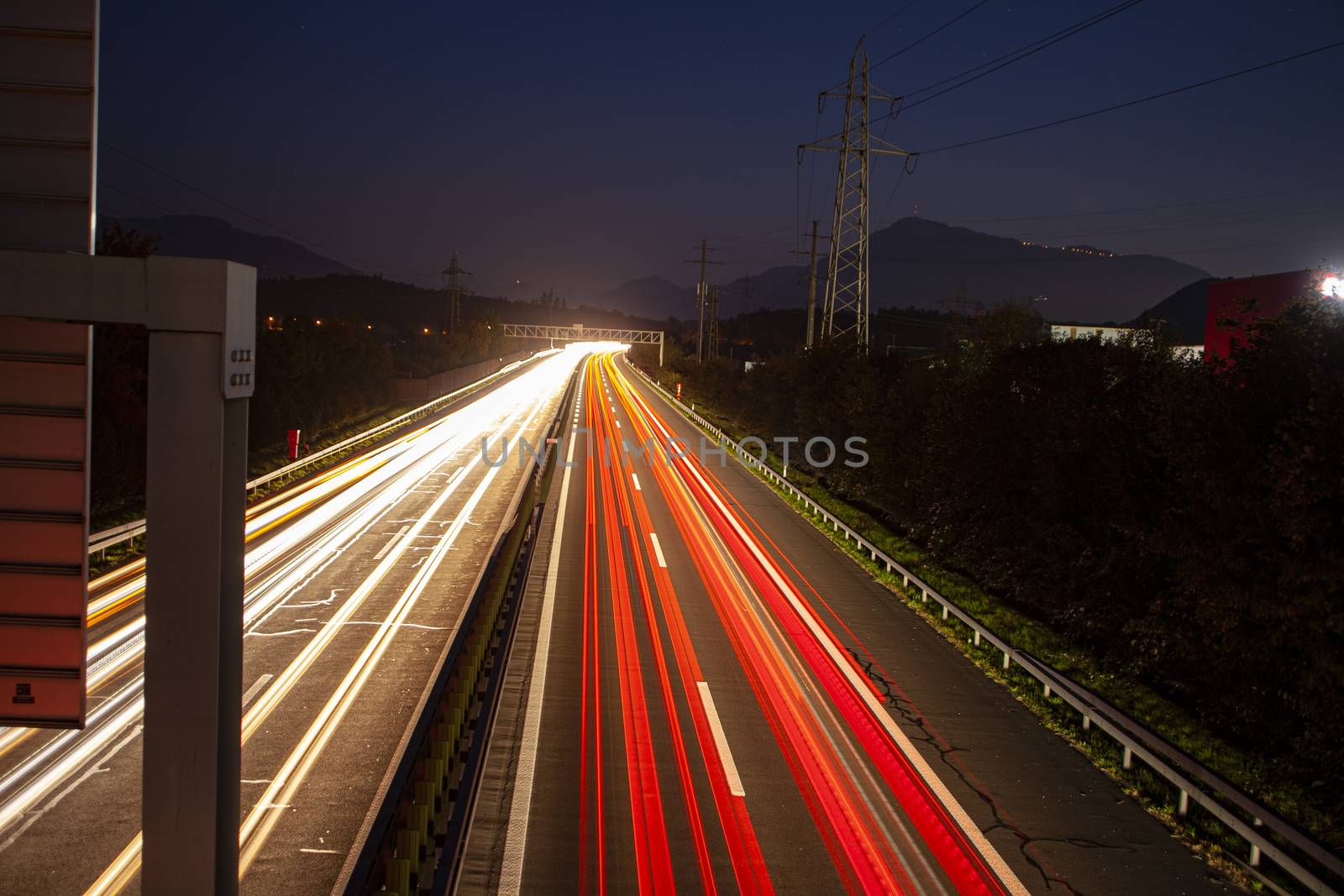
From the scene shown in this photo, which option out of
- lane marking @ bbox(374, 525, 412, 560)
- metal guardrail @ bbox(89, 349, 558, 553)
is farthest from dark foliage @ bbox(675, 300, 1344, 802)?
lane marking @ bbox(374, 525, 412, 560)

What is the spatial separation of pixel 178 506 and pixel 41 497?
1.32 m

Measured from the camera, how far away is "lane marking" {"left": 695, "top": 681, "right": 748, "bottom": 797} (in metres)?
9.54

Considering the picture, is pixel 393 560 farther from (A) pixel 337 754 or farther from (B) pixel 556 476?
(B) pixel 556 476

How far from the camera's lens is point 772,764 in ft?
33.3

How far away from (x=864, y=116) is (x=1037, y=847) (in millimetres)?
31815

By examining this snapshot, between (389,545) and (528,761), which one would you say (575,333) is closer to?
(389,545)

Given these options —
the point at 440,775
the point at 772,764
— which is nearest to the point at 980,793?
the point at 772,764

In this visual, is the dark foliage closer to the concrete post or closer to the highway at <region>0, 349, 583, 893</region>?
the highway at <region>0, 349, 583, 893</region>

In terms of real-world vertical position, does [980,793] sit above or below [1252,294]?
below

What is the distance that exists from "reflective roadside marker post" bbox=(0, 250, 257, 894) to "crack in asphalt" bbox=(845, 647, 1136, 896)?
7031mm

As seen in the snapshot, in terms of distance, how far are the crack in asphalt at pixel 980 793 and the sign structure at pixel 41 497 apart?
7.83m

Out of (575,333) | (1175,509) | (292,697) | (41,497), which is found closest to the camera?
(41,497)

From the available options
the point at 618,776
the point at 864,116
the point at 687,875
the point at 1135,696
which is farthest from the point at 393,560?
the point at 864,116

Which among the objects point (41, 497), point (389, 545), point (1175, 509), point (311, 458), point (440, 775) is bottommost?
point (389, 545)
